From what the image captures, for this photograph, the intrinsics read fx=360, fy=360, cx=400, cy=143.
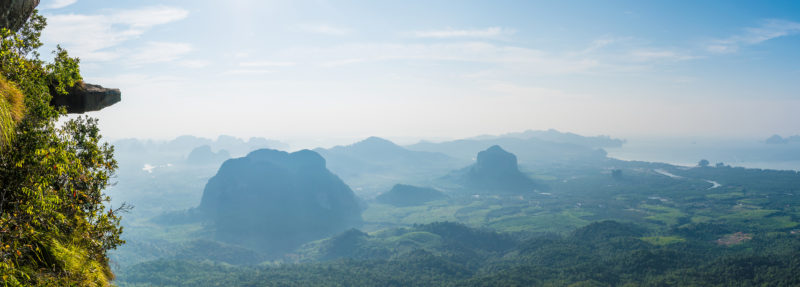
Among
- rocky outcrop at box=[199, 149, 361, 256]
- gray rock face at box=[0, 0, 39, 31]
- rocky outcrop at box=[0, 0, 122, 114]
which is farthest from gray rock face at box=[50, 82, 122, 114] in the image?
rocky outcrop at box=[199, 149, 361, 256]

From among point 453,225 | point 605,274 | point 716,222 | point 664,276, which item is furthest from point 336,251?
point 716,222

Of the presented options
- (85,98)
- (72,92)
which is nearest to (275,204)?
(85,98)

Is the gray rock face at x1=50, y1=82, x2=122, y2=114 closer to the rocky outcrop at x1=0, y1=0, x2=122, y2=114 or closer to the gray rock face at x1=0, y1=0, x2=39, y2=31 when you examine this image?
the rocky outcrop at x1=0, y1=0, x2=122, y2=114

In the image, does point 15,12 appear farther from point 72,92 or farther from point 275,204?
point 275,204

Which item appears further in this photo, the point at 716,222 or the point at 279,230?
the point at 279,230

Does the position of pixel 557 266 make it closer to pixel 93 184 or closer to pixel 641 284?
pixel 641 284

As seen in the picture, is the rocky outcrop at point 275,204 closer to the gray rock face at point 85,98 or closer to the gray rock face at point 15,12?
the gray rock face at point 85,98
